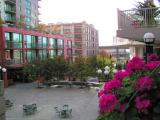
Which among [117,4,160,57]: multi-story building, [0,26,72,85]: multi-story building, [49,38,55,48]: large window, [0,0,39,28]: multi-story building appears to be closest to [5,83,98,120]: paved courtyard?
[0,26,72,85]: multi-story building

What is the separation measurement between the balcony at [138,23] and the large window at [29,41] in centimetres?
3516

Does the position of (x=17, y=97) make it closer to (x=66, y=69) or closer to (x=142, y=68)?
(x=66, y=69)

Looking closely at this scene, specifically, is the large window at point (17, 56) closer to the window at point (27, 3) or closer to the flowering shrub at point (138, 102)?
the window at point (27, 3)

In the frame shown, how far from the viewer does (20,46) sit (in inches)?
1690

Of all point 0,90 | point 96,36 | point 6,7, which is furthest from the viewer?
point 96,36

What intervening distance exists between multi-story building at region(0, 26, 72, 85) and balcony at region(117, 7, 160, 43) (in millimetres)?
28413

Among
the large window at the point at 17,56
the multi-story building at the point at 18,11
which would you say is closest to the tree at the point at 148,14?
the large window at the point at 17,56

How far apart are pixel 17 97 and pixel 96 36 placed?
98.5 meters

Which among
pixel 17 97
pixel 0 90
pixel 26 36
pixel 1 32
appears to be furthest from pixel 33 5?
pixel 0 90

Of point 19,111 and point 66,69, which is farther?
point 66,69

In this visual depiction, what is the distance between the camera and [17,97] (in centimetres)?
2948

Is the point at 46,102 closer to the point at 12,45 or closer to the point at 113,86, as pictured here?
the point at 12,45

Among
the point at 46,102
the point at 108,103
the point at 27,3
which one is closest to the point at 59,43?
the point at 27,3

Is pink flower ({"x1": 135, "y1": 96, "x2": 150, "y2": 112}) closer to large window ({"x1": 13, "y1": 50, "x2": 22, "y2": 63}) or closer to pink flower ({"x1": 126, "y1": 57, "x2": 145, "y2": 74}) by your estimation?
pink flower ({"x1": 126, "y1": 57, "x2": 145, "y2": 74})
